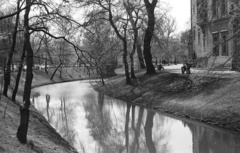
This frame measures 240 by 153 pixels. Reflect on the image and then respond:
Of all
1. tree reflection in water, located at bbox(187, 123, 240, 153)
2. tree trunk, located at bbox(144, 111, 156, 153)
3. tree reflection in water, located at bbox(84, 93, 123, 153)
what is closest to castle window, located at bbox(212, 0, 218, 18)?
tree reflection in water, located at bbox(187, 123, 240, 153)

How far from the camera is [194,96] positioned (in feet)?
73.6

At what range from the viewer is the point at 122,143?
15164 millimetres

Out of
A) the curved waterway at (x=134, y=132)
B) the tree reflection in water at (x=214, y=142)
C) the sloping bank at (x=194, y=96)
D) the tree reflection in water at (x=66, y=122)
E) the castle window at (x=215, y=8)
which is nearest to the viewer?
the castle window at (x=215, y=8)

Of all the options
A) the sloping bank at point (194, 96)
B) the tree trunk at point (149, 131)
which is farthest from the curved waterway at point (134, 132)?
the sloping bank at point (194, 96)

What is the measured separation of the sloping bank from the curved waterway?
954mm

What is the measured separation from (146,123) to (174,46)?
216 ft

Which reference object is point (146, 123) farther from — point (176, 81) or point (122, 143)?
point (176, 81)

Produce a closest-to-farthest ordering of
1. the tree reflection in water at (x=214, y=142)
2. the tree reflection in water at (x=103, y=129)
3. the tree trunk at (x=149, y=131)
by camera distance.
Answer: the tree reflection in water at (x=214, y=142)
the tree trunk at (x=149, y=131)
the tree reflection in water at (x=103, y=129)

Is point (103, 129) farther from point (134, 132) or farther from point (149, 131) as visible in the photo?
point (149, 131)

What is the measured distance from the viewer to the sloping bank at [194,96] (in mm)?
17231

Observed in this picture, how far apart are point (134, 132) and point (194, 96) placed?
6932 mm

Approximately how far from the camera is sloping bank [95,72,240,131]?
17.2 m

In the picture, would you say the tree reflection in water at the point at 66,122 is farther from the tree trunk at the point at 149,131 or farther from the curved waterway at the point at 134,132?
the tree trunk at the point at 149,131

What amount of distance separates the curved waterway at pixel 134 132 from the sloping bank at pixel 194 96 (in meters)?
0.95
